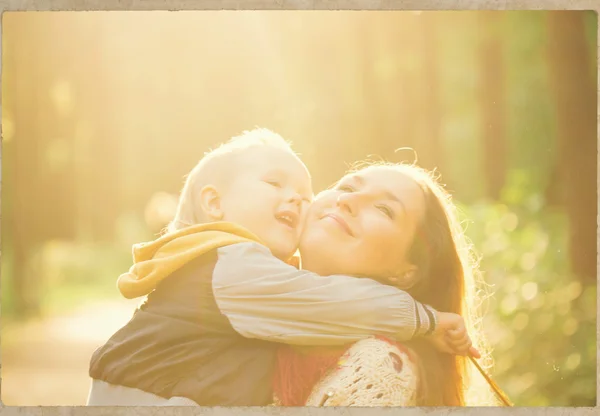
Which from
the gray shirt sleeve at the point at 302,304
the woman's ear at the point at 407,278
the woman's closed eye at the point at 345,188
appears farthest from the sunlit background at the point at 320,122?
the gray shirt sleeve at the point at 302,304

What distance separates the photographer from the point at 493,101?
345 cm

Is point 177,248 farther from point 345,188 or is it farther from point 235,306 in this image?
point 345,188

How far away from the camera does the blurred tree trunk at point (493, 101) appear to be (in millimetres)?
3443

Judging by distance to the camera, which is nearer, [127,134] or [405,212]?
[405,212]

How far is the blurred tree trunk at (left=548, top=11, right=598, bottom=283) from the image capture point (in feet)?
11.3

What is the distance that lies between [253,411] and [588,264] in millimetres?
1465

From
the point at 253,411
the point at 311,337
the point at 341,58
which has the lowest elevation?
the point at 253,411

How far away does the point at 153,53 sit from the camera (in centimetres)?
343

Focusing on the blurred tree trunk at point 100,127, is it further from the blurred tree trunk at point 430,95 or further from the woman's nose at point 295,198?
the blurred tree trunk at point 430,95

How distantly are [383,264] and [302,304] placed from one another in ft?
1.10

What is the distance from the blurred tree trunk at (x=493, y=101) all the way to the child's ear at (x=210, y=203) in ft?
3.61

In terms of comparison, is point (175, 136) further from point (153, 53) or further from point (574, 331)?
point (574, 331)

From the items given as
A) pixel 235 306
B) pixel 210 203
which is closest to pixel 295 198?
pixel 210 203

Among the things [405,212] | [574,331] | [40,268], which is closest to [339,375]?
[405,212]
